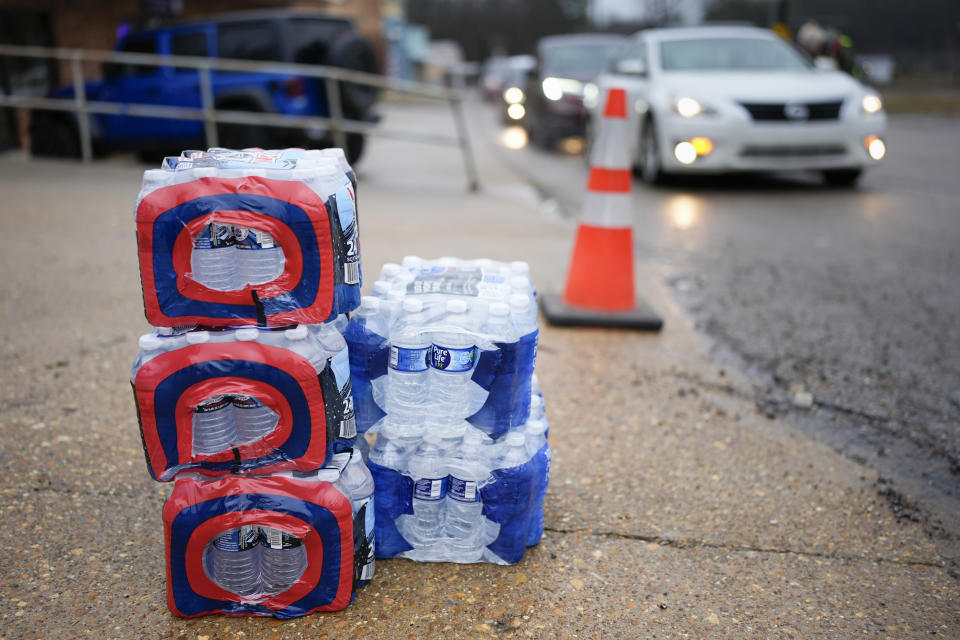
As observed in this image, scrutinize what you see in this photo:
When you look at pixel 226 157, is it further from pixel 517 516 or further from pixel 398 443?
pixel 517 516

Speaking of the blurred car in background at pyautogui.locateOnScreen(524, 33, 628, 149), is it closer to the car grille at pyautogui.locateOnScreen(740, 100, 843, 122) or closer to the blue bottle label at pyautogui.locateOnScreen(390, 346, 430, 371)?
the car grille at pyautogui.locateOnScreen(740, 100, 843, 122)

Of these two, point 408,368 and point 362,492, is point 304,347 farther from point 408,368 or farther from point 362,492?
point 362,492

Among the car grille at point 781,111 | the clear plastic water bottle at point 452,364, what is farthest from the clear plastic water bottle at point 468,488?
the car grille at point 781,111

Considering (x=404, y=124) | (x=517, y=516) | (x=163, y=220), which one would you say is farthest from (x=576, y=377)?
(x=404, y=124)

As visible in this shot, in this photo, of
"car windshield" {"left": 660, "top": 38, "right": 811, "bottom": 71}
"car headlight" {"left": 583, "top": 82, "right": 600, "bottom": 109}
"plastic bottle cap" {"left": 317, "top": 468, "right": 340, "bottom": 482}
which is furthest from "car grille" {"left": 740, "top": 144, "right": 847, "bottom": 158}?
"plastic bottle cap" {"left": 317, "top": 468, "right": 340, "bottom": 482}

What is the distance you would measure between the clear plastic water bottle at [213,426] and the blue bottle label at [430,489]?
0.59 meters

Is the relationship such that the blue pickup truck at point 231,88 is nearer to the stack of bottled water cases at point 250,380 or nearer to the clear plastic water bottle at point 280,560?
the stack of bottled water cases at point 250,380

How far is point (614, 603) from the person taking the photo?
235 centimetres

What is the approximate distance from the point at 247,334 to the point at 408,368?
493mm

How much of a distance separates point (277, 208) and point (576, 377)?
2.16 m

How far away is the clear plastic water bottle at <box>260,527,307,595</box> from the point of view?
7.43 feet

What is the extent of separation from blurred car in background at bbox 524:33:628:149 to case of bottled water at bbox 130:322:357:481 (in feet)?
40.2

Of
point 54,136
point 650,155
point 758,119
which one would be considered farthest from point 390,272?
point 54,136

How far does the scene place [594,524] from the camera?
108 inches
